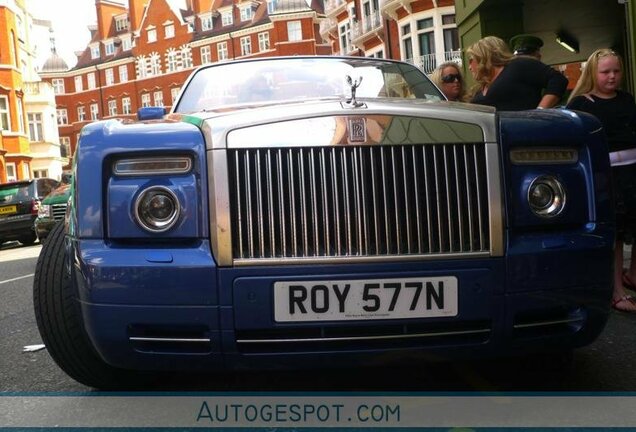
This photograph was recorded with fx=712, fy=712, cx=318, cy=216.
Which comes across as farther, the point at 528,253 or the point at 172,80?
the point at 172,80

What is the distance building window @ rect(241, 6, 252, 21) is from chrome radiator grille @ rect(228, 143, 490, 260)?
62.3 m

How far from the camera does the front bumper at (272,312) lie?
219cm

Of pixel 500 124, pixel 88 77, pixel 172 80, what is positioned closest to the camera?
pixel 500 124

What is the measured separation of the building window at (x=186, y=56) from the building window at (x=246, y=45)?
6406 mm

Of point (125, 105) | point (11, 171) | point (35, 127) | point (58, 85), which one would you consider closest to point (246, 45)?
point (125, 105)

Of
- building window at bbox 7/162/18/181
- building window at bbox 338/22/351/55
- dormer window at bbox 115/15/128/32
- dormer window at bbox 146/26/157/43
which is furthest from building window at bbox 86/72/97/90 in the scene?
building window at bbox 7/162/18/181

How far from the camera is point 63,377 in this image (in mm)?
3178

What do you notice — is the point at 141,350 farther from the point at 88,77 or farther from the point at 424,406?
the point at 88,77

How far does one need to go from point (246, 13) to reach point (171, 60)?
886 cm

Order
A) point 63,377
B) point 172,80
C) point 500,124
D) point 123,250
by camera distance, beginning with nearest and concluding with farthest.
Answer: point 123,250, point 500,124, point 63,377, point 172,80

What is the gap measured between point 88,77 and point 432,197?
7516cm

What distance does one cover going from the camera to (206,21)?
2562 inches

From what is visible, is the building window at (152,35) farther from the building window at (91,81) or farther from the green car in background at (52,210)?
the green car in background at (52,210)

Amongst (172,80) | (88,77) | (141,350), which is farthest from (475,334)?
(88,77)
